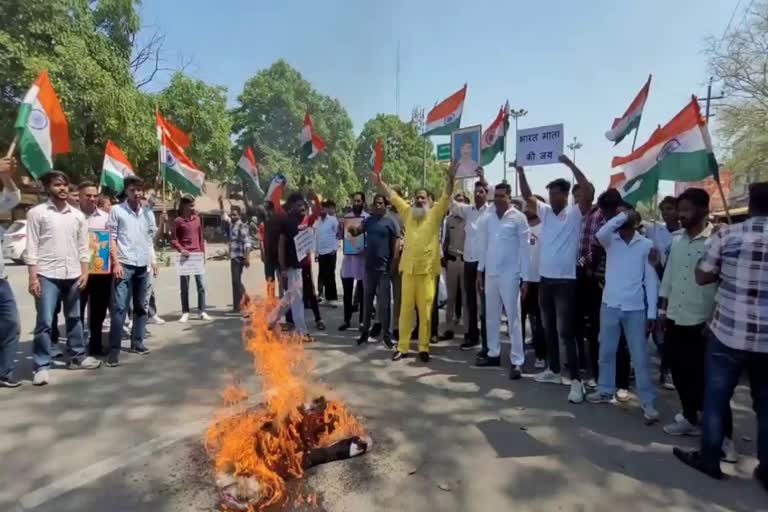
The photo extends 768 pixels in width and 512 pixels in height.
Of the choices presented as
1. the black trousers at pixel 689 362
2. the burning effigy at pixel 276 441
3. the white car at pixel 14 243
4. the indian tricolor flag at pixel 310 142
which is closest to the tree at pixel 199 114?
the white car at pixel 14 243

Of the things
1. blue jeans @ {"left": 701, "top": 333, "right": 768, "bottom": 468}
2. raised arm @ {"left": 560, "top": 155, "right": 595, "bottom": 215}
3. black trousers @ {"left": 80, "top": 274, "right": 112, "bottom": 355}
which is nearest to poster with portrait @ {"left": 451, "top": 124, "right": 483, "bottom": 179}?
raised arm @ {"left": 560, "top": 155, "right": 595, "bottom": 215}

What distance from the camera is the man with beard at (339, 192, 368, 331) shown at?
797 cm

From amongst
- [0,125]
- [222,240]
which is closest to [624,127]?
[0,125]

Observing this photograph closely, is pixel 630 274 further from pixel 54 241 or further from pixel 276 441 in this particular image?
pixel 54 241

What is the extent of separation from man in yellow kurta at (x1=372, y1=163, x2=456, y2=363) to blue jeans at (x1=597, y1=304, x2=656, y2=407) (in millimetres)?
2118

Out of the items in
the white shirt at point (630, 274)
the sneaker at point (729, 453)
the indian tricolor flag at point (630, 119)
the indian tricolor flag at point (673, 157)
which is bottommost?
the sneaker at point (729, 453)

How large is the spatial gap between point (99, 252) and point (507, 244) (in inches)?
189

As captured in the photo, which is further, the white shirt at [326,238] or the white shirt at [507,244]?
the white shirt at [326,238]

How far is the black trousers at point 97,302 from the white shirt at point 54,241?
0.70 m

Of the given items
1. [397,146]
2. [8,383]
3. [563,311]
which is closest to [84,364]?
[8,383]

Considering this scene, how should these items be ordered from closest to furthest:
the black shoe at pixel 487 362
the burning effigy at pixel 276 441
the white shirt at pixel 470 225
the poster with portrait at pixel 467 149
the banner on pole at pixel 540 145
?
1. the burning effigy at pixel 276 441
2. the black shoe at pixel 487 362
3. the banner on pole at pixel 540 145
4. the white shirt at pixel 470 225
5. the poster with portrait at pixel 467 149

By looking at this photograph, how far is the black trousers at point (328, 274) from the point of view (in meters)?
9.79

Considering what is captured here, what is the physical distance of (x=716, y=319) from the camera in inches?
138

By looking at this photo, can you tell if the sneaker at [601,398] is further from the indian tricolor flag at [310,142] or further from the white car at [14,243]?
the white car at [14,243]
